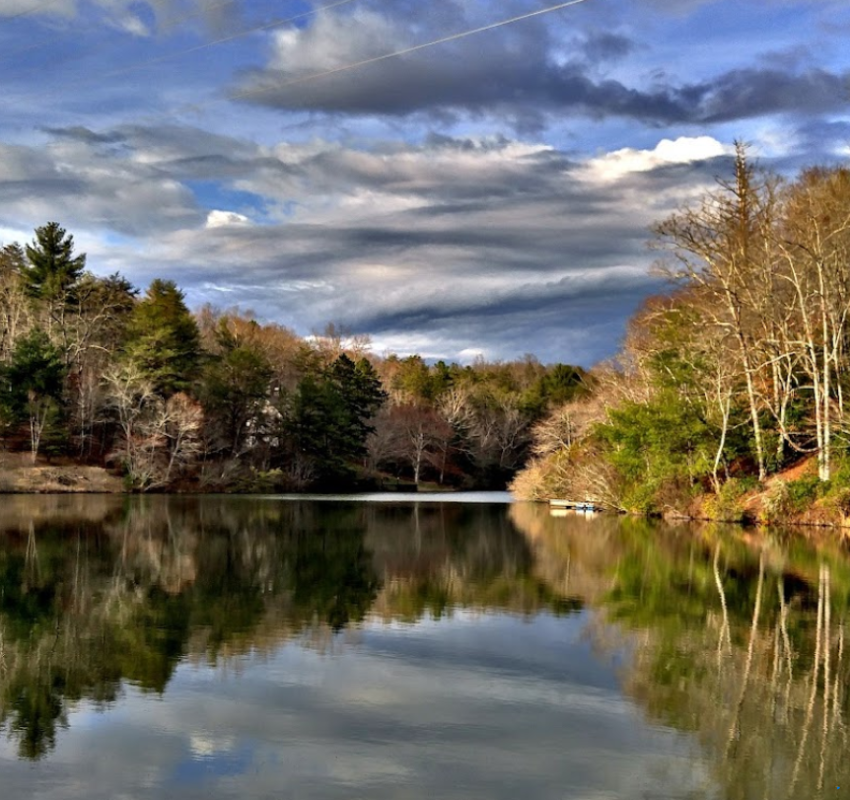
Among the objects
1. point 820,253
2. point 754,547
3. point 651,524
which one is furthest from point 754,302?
point 754,547

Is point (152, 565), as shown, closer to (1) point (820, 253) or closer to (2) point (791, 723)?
(2) point (791, 723)

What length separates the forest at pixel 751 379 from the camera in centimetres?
3619

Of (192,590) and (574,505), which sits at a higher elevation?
(574,505)

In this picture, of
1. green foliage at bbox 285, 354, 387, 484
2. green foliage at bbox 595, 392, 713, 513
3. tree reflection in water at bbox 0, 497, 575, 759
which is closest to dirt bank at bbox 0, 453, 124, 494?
green foliage at bbox 285, 354, 387, 484

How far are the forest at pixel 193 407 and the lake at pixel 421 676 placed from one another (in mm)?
42986

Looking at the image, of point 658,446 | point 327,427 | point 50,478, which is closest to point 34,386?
point 50,478

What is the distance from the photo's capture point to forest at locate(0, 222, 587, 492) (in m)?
65.8

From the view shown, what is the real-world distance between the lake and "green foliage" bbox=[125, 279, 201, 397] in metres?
45.3

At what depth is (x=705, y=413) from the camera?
41.9 metres

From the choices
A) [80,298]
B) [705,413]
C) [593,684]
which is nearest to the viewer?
[593,684]

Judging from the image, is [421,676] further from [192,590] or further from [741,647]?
[192,590]

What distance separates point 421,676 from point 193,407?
188 ft

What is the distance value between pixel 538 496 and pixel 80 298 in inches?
1491

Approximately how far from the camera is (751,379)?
135ft
